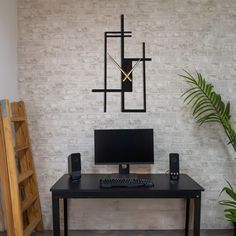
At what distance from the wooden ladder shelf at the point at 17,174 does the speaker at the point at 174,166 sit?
1478 mm

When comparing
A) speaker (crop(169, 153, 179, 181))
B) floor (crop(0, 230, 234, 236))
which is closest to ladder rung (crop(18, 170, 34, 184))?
floor (crop(0, 230, 234, 236))

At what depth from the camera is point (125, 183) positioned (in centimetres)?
234

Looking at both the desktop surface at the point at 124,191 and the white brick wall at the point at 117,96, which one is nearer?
the desktop surface at the point at 124,191

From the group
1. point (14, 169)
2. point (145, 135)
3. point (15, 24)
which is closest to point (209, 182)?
point (145, 135)

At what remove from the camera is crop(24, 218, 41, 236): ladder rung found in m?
2.45

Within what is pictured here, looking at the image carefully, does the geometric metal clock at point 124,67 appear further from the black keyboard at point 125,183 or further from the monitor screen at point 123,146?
the black keyboard at point 125,183

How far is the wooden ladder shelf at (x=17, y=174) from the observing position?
2.22m

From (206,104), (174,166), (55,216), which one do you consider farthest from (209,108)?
(55,216)

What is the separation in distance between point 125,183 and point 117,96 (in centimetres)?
100

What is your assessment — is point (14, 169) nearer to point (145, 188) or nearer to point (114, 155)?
point (114, 155)

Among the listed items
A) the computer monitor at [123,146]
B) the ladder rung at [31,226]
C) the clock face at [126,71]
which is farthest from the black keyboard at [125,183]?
the clock face at [126,71]

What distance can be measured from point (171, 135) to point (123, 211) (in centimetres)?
103

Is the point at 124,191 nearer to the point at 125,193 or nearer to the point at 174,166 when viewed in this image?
the point at 125,193

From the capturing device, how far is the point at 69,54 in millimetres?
2826
